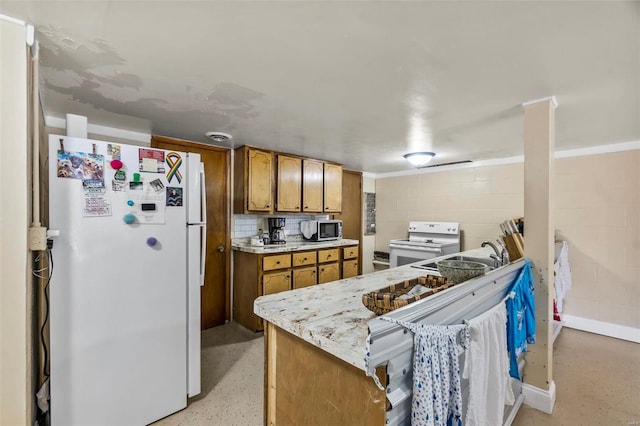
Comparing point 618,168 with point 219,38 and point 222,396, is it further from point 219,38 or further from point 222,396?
point 222,396

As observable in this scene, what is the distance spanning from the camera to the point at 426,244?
400cm

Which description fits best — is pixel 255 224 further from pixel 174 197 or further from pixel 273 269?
pixel 174 197

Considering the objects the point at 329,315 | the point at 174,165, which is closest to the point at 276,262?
the point at 174,165

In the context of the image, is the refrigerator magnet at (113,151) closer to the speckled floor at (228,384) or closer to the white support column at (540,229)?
the speckled floor at (228,384)

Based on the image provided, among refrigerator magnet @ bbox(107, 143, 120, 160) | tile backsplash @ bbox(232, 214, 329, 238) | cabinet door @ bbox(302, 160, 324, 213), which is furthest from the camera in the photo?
cabinet door @ bbox(302, 160, 324, 213)

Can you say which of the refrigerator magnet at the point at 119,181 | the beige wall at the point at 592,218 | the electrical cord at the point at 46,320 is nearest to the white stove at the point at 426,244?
the beige wall at the point at 592,218

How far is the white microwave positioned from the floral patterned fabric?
3077 millimetres

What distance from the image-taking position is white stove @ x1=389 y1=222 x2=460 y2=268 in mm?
3924

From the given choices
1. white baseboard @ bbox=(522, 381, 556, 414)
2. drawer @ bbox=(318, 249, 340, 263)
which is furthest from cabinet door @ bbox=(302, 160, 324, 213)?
white baseboard @ bbox=(522, 381, 556, 414)

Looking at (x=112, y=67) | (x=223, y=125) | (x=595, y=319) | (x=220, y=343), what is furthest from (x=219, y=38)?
(x=595, y=319)

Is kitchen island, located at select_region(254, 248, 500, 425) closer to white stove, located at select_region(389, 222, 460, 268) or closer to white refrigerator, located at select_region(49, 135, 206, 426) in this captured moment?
white refrigerator, located at select_region(49, 135, 206, 426)

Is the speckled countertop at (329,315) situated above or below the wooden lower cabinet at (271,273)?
above

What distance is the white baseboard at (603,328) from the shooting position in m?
2.94

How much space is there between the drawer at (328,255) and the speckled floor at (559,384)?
47.7 inches
